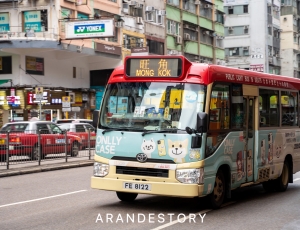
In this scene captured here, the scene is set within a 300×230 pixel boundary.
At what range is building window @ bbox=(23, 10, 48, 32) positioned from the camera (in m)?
44.4

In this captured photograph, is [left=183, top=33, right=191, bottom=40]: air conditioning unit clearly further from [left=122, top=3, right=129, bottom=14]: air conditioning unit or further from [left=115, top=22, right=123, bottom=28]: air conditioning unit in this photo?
[left=115, top=22, right=123, bottom=28]: air conditioning unit

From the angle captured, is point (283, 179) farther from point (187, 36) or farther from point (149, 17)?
point (187, 36)

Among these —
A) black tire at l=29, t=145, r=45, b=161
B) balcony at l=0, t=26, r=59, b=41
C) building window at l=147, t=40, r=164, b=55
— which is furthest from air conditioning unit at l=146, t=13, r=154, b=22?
black tire at l=29, t=145, r=45, b=161

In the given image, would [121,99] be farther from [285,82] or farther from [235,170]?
[285,82]

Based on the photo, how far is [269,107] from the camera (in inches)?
545

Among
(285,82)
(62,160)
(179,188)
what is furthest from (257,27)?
(179,188)

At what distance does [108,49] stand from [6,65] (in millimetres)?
8741

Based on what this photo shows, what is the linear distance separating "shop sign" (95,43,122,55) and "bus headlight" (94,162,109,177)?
1489 inches

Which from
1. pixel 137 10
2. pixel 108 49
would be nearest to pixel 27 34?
pixel 108 49

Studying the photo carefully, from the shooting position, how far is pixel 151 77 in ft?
36.6

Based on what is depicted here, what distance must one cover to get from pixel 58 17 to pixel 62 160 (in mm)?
22612

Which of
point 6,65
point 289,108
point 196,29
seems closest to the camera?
point 289,108

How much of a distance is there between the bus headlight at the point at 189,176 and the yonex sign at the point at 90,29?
30539mm

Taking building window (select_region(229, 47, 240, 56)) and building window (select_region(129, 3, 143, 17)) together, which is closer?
building window (select_region(129, 3, 143, 17))
